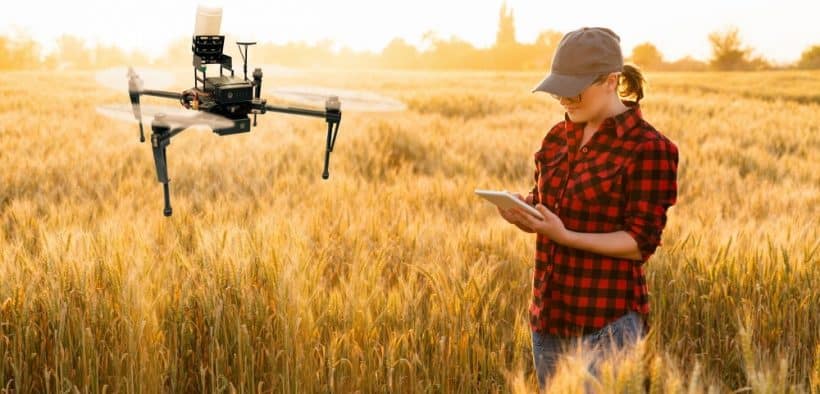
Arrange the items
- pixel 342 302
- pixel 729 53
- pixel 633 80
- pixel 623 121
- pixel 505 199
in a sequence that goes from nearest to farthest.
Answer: pixel 505 199, pixel 623 121, pixel 633 80, pixel 342 302, pixel 729 53

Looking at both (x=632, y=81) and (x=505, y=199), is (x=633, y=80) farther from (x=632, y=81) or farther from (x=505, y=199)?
(x=505, y=199)

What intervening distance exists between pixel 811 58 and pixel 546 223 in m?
63.3

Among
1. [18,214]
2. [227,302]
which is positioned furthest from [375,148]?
[227,302]

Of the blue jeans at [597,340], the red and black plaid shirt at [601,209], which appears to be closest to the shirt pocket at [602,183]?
the red and black plaid shirt at [601,209]

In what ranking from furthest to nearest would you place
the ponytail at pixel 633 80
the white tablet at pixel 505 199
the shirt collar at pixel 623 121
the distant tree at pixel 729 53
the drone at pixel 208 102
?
the distant tree at pixel 729 53 < the drone at pixel 208 102 < the ponytail at pixel 633 80 < the shirt collar at pixel 623 121 < the white tablet at pixel 505 199

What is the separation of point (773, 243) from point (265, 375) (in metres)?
2.25

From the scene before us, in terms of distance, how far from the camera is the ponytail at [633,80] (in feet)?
6.72

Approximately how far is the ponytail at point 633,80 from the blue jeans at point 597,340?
602mm

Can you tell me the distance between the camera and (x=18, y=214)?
3.97 meters

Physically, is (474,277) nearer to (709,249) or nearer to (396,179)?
(709,249)

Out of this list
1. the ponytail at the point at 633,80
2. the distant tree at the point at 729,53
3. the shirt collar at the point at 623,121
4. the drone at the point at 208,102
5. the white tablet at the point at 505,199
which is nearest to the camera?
the white tablet at the point at 505,199

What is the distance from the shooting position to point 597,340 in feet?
6.70

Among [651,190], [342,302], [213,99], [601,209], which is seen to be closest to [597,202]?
[601,209]

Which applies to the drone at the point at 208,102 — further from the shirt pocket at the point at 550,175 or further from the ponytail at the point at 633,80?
the ponytail at the point at 633,80
